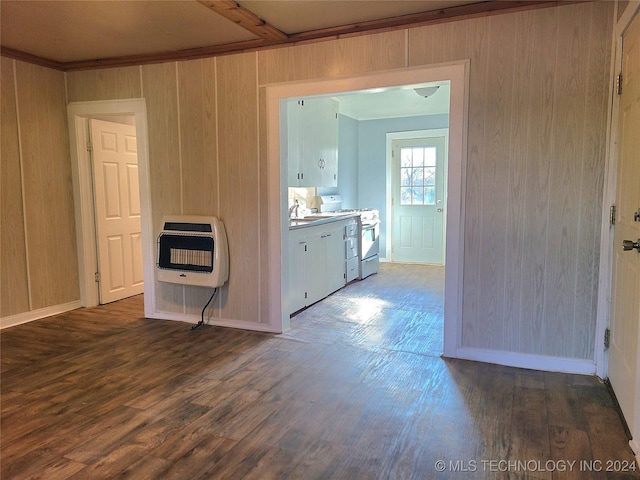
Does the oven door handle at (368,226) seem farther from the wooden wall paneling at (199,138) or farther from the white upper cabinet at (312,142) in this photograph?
the wooden wall paneling at (199,138)

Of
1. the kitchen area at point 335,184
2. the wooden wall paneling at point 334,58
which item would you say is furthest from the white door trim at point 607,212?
the kitchen area at point 335,184

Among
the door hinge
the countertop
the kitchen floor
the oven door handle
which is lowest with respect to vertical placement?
the kitchen floor

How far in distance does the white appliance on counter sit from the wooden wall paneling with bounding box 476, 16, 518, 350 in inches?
110

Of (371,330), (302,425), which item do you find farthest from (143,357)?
(371,330)

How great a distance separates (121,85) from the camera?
158 inches

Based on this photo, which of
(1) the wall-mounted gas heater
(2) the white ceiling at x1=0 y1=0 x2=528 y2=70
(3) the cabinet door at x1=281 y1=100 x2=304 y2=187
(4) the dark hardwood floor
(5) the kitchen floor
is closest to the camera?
(4) the dark hardwood floor

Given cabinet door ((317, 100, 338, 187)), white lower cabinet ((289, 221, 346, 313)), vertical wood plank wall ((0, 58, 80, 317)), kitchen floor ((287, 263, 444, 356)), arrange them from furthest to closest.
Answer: cabinet door ((317, 100, 338, 187)), white lower cabinet ((289, 221, 346, 313)), vertical wood plank wall ((0, 58, 80, 317)), kitchen floor ((287, 263, 444, 356))

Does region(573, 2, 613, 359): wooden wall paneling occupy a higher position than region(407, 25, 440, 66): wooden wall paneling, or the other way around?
region(407, 25, 440, 66): wooden wall paneling

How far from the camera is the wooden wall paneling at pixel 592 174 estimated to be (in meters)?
2.60

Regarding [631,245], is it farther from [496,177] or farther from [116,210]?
[116,210]

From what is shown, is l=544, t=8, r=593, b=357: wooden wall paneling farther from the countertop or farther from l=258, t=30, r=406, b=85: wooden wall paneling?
the countertop

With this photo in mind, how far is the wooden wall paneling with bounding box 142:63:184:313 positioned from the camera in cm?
385

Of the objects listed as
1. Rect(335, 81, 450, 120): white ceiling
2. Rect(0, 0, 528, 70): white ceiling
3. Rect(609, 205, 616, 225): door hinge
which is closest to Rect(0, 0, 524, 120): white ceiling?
Rect(0, 0, 528, 70): white ceiling

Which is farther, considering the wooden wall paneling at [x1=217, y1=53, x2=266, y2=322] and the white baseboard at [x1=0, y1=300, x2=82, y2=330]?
the white baseboard at [x1=0, y1=300, x2=82, y2=330]
